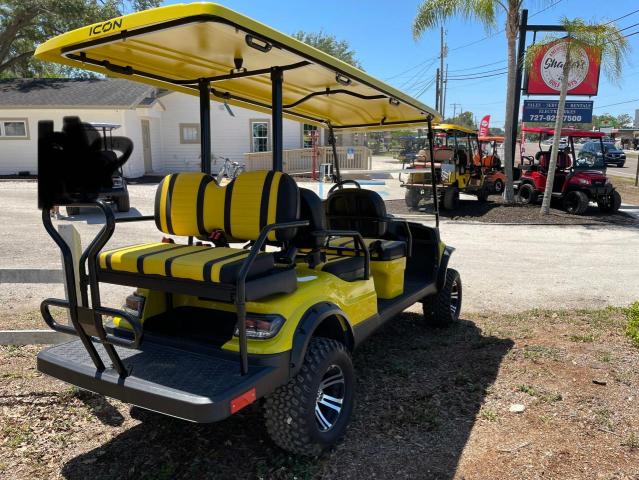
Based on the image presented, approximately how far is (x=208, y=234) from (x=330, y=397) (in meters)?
1.28

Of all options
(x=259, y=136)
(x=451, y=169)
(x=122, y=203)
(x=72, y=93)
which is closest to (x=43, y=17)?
(x=72, y=93)

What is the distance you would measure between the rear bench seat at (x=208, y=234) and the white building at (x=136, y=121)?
1487 cm

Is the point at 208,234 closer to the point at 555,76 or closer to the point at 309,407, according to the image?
the point at 309,407

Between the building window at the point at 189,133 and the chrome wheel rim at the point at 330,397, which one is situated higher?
the building window at the point at 189,133

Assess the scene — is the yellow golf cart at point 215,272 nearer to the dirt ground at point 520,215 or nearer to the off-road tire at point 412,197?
the dirt ground at point 520,215

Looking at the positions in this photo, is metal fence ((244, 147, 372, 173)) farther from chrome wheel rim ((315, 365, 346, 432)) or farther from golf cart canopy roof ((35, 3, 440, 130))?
chrome wheel rim ((315, 365, 346, 432))

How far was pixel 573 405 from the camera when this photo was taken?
11.2 ft

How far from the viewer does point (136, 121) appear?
19453mm

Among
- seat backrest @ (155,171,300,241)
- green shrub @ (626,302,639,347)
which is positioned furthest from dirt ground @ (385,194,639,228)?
seat backrest @ (155,171,300,241)

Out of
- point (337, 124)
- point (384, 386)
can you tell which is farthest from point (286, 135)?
point (384, 386)

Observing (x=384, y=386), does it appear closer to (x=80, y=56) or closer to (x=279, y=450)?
(x=279, y=450)

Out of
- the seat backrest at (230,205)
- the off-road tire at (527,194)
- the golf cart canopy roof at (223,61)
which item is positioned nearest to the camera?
the golf cart canopy roof at (223,61)

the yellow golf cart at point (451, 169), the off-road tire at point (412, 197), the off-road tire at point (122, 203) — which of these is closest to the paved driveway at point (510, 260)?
the off-road tire at point (122, 203)

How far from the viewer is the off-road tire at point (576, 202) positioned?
12664mm
